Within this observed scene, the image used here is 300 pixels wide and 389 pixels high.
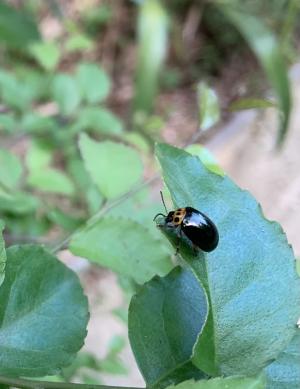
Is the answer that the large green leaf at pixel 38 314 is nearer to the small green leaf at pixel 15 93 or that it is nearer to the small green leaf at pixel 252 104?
the small green leaf at pixel 252 104

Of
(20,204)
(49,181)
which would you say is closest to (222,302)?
(20,204)

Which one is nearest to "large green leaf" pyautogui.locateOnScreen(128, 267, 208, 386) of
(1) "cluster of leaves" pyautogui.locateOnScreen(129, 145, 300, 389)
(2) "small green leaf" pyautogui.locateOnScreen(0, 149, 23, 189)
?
(1) "cluster of leaves" pyautogui.locateOnScreen(129, 145, 300, 389)

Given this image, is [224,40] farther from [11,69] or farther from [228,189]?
[228,189]

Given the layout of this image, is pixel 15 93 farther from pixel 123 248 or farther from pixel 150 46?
pixel 150 46

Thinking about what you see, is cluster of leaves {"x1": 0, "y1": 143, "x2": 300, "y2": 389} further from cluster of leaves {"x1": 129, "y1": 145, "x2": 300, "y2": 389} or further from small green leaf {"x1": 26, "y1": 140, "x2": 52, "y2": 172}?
small green leaf {"x1": 26, "y1": 140, "x2": 52, "y2": 172}

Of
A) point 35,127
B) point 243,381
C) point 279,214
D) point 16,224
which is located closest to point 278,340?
point 243,381
